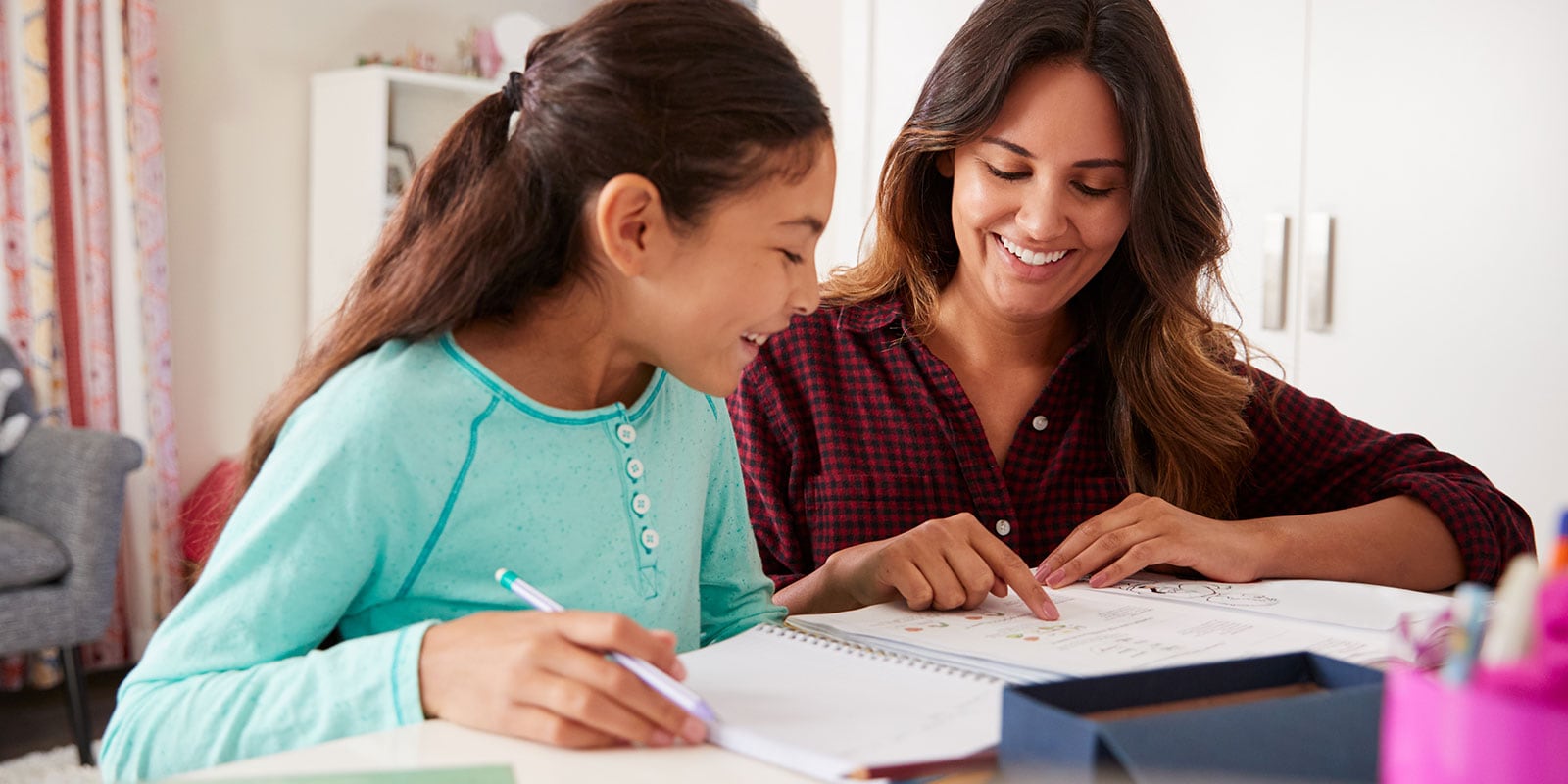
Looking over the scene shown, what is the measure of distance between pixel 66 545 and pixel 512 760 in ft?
9.27

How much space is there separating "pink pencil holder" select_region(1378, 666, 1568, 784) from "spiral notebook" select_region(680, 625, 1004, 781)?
0.24 metres

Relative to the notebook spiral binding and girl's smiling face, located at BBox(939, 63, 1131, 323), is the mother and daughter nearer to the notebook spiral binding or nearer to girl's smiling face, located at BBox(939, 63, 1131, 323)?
girl's smiling face, located at BBox(939, 63, 1131, 323)

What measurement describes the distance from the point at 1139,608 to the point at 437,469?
57 centimetres

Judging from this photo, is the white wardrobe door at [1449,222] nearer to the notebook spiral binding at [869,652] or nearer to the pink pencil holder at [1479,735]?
the notebook spiral binding at [869,652]

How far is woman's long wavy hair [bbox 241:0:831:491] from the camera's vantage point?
970mm

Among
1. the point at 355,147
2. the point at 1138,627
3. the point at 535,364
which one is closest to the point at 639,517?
the point at 535,364

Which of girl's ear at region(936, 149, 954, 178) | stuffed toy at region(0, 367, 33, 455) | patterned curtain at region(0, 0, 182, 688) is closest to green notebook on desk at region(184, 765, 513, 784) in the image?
girl's ear at region(936, 149, 954, 178)

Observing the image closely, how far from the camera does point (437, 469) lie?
913 millimetres

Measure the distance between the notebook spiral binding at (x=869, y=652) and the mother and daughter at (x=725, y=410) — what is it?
0.38 ft

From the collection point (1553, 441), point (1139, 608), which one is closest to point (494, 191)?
point (1139, 608)

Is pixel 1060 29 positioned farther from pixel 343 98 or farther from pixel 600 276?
pixel 343 98

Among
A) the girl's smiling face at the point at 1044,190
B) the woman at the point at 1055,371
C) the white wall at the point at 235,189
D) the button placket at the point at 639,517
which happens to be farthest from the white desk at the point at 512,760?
the white wall at the point at 235,189

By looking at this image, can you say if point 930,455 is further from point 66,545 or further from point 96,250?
point 96,250

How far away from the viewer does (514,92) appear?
1.06 metres
